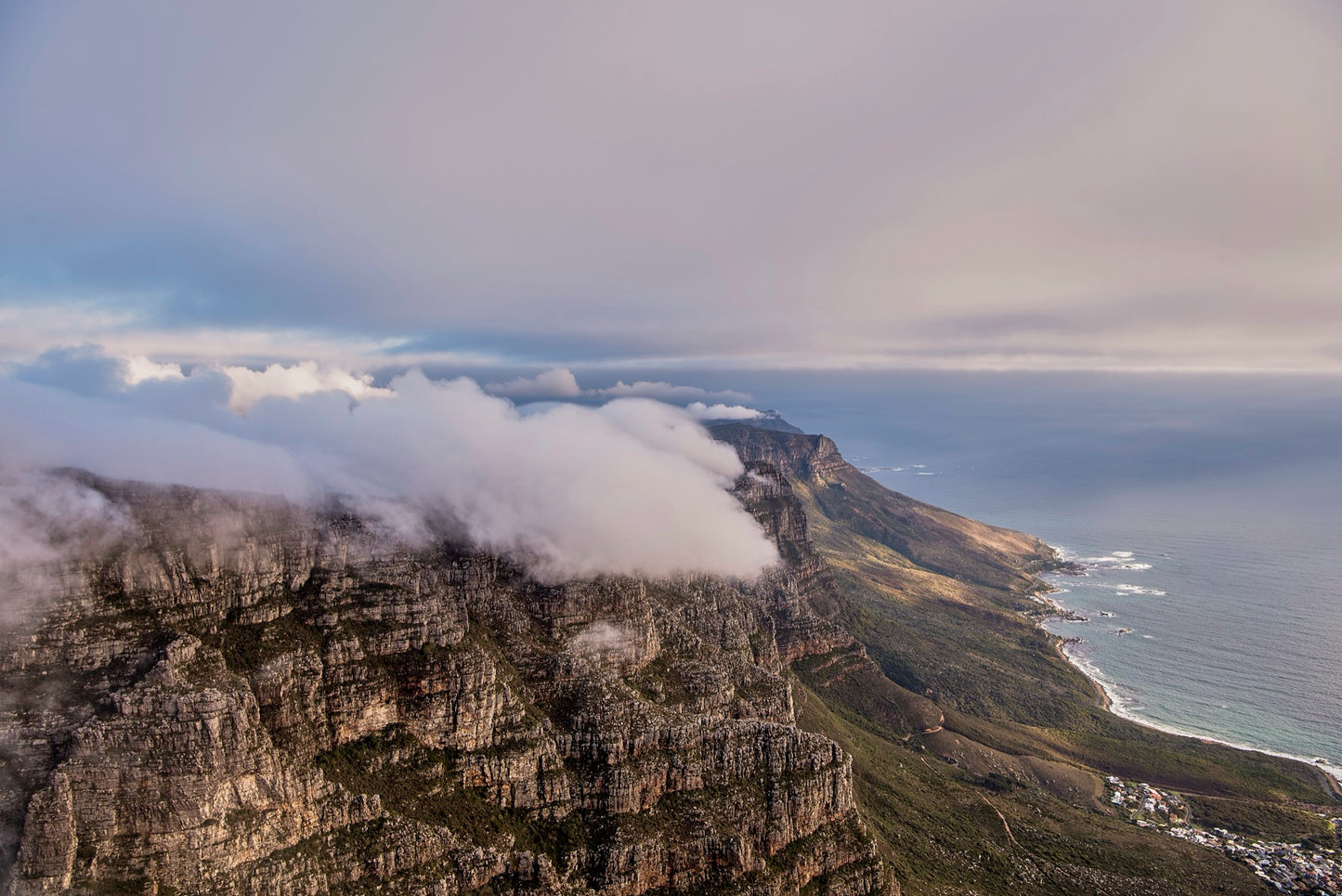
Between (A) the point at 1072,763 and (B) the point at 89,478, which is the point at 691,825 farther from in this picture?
(A) the point at 1072,763

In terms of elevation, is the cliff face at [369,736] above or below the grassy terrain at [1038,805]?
above

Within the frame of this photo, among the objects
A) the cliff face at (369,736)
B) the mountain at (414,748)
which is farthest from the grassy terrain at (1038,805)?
the cliff face at (369,736)

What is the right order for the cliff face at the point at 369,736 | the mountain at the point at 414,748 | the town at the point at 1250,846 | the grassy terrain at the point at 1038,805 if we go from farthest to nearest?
1. the town at the point at 1250,846
2. the grassy terrain at the point at 1038,805
3. the mountain at the point at 414,748
4. the cliff face at the point at 369,736

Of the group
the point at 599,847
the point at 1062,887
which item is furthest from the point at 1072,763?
the point at 599,847

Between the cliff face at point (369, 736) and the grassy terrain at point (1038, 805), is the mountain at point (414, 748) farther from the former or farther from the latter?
the grassy terrain at point (1038, 805)

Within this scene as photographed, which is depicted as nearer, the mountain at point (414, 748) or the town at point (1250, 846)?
the mountain at point (414, 748)

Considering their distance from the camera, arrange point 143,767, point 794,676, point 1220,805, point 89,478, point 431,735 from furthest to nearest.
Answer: point 794,676
point 1220,805
point 431,735
point 89,478
point 143,767
